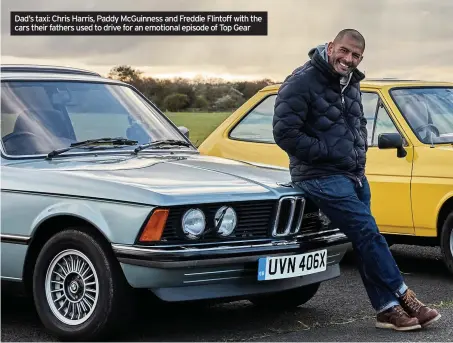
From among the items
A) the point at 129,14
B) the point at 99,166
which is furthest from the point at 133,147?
the point at 129,14

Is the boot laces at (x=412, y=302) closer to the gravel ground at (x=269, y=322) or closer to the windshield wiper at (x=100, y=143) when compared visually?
the gravel ground at (x=269, y=322)

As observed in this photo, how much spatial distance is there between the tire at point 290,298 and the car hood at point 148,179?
0.89 metres

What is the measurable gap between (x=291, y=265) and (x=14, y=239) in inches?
69.9

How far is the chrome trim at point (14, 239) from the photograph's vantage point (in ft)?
21.1

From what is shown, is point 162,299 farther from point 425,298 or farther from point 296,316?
point 425,298

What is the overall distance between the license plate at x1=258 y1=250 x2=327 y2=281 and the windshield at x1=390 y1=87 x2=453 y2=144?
2.77 m

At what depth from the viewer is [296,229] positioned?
6.55 m

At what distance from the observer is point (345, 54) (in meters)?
6.79

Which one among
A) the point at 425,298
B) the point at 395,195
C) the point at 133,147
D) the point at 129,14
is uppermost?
the point at 129,14

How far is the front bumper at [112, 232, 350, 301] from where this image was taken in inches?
233

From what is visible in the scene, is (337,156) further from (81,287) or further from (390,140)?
(390,140)

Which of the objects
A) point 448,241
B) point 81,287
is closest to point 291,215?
point 81,287

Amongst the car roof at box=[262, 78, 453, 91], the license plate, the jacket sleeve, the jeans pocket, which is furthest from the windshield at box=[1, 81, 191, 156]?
the car roof at box=[262, 78, 453, 91]

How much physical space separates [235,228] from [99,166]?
106 centimetres
